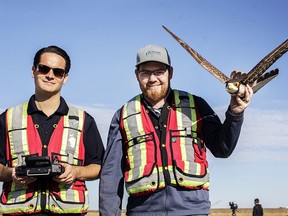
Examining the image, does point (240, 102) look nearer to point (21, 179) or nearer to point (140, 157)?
point (140, 157)

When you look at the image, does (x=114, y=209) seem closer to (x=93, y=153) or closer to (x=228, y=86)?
(x=93, y=153)

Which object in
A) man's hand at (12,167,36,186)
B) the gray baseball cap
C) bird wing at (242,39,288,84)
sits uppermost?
the gray baseball cap

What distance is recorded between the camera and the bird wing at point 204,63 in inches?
221

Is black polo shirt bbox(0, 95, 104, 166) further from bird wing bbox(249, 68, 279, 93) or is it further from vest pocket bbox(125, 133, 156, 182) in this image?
bird wing bbox(249, 68, 279, 93)

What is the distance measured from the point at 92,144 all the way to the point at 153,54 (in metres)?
1.41

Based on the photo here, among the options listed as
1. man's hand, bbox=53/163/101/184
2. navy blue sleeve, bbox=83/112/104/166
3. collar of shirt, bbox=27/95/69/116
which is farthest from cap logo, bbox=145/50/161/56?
man's hand, bbox=53/163/101/184

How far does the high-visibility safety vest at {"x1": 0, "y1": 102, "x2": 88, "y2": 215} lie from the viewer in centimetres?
600

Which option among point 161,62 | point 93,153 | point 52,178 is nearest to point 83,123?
point 93,153

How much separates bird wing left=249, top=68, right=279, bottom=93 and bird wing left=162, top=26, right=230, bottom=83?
31 centimetres

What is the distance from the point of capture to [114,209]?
6.12 m

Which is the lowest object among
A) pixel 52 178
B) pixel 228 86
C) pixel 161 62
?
pixel 52 178

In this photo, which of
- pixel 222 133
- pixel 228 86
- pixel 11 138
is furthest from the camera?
pixel 11 138

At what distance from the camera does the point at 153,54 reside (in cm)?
618

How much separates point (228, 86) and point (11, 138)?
283 centimetres
